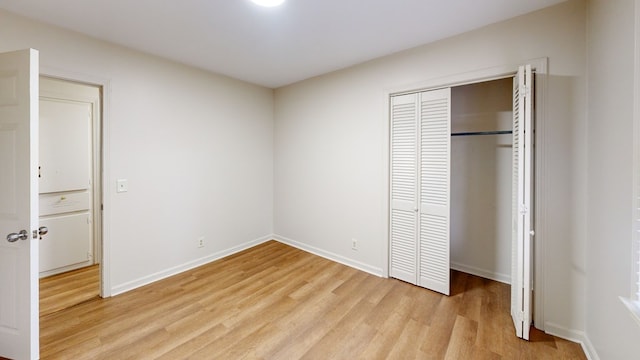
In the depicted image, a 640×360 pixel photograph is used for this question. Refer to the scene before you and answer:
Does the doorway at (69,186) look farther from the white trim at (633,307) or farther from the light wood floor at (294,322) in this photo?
the white trim at (633,307)

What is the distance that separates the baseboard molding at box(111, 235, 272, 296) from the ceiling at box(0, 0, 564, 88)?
98.5 inches

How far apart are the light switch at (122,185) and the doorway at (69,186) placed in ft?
1.74

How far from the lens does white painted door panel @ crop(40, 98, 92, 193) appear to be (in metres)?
3.06

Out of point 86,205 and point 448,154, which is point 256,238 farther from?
point 448,154

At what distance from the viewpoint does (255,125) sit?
4.09 m

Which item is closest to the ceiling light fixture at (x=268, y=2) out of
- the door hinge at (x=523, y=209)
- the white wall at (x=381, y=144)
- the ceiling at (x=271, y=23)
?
the ceiling at (x=271, y=23)

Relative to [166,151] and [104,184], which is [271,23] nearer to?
[166,151]

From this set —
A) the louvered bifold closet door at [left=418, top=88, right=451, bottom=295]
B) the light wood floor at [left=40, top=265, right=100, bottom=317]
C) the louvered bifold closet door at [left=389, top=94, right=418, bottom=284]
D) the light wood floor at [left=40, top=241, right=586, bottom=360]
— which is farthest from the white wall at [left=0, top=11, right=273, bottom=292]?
the louvered bifold closet door at [left=418, top=88, right=451, bottom=295]

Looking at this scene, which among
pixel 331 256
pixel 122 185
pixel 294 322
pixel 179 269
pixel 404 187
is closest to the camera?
pixel 294 322

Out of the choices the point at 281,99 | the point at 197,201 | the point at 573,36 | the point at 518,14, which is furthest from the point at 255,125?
the point at 573,36

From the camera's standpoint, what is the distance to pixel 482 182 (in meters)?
3.09

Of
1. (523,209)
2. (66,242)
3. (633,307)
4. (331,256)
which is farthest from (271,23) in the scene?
(66,242)

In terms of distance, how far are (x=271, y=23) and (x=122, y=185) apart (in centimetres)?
223

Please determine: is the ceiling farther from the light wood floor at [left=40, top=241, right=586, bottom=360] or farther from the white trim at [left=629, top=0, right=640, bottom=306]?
the light wood floor at [left=40, top=241, right=586, bottom=360]
